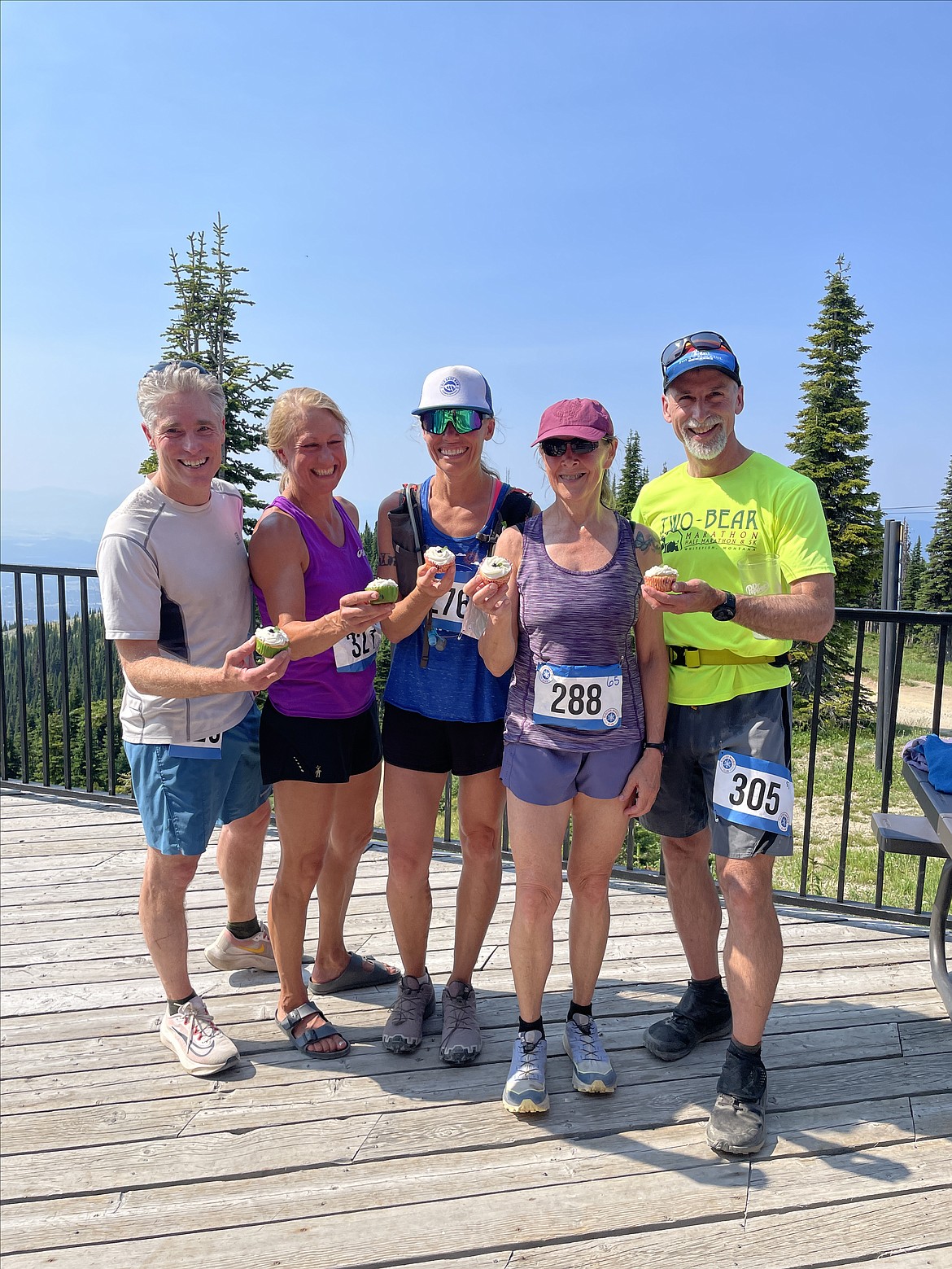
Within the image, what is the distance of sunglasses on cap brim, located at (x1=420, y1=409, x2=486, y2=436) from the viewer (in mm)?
2674

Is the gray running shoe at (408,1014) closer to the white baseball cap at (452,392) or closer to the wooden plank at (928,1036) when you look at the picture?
the wooden plank at (928,1036)

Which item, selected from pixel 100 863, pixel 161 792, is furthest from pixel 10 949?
pixel 161 792

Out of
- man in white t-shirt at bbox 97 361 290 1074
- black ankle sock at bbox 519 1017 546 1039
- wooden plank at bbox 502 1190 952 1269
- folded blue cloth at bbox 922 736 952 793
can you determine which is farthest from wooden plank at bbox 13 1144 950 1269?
folded blue cloth at bbox 922 736 952 793

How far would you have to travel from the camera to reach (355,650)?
9.27 ft

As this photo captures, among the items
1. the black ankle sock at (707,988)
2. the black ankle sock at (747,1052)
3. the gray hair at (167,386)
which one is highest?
the gray hair at (167,386)

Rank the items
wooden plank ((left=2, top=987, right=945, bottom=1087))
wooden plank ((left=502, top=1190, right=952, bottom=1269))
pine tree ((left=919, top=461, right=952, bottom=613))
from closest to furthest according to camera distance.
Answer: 1. wooden plank ((left=502, top=1190, right=952, bottom=1269))
2. wooden plank ((left=2, top=987, right=945, bottom=1087))
3. pine tree ((left=919, top=461, right=952, bottom=613))

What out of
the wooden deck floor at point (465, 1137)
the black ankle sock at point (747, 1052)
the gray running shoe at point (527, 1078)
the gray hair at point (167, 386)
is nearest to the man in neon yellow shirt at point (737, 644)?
the black ankle sock at point (747, 1052)

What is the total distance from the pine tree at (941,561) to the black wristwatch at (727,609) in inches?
1734

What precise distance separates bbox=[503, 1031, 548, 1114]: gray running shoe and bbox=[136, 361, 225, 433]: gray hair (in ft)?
6.86

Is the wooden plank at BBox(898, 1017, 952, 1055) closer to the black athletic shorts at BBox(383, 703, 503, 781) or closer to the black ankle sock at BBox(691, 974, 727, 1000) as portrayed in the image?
the black ankle sock at BBox(691, 974, 727, 1000)

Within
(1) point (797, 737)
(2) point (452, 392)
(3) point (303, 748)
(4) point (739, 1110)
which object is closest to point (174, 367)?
(2) point (452, 392)

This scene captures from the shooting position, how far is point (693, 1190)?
2309 mm

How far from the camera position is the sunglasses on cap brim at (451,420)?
8.77 ft

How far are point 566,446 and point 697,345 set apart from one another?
48 centimetres
